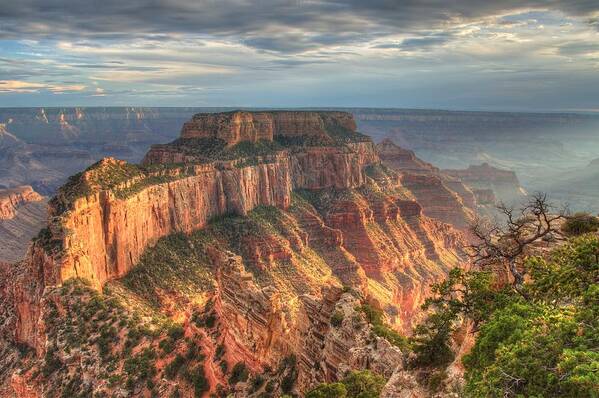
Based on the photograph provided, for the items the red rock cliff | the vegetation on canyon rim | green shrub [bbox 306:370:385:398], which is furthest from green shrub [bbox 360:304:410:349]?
the red rock cliff

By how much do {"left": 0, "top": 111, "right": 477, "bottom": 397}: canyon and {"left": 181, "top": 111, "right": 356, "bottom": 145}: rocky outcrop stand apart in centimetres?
40

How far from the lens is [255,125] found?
134 metres

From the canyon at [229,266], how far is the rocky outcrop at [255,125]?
1.32 ft

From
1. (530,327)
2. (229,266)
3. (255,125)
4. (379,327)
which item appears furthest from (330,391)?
(255,125)

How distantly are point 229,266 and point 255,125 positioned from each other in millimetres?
91936

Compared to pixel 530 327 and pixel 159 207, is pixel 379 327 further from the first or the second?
pixel 159 207

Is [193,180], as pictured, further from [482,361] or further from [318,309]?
[482,361]

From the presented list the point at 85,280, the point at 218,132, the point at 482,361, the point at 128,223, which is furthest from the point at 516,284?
the point at 218,132

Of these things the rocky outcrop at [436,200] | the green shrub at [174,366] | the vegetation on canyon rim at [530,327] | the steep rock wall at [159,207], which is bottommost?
the rocky outcrop at [436,200]

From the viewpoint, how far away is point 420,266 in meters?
132

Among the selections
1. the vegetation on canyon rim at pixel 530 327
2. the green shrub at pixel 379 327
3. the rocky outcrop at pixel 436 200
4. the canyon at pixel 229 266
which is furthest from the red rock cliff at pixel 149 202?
the vegetation on canyon rim at pixel 530 327

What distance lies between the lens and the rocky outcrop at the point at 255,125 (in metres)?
124

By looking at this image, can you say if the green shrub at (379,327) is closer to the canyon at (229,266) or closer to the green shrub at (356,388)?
the canyon at (229,266)

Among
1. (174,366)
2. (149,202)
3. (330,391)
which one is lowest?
(174,366)
